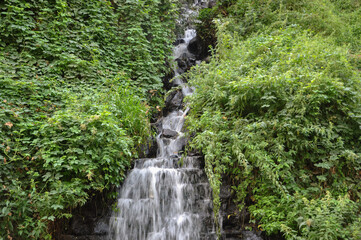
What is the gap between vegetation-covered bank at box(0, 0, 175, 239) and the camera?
→ 415 centimetres

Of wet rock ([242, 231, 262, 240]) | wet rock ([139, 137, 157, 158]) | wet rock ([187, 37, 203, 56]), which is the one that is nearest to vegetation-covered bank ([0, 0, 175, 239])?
wet rock ([139, 137, 157, 158])

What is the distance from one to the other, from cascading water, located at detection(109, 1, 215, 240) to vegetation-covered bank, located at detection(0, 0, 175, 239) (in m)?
0.53

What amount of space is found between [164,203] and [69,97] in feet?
10.4

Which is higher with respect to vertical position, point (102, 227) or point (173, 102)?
point (173, 102)

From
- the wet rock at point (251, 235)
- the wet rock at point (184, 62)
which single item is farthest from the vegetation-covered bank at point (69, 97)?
the wet rock at point (251, 235)

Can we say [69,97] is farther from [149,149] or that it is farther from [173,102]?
[173,102]

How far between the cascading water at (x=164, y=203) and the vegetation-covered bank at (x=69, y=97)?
53 centimetres

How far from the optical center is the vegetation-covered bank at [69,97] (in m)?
4.15

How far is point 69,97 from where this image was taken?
5598 mm

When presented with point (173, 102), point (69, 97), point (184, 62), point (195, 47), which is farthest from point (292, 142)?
point (195, 47)

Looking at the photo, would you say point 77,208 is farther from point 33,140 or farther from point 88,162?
point 33,140

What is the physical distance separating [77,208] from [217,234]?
8.71 feet

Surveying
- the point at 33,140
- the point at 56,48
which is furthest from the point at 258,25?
the point at 33,140

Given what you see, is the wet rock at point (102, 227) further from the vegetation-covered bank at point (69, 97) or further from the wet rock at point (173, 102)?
the wet rock at point (173, 102)
